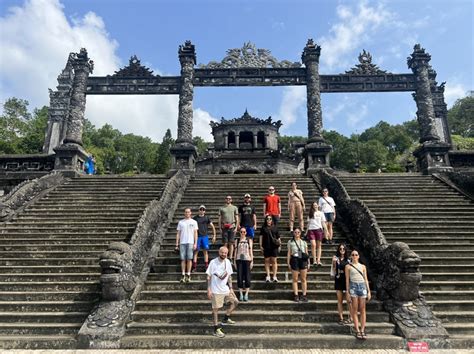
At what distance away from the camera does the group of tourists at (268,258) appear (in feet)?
16.6

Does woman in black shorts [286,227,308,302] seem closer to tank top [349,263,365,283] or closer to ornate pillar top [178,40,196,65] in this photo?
tank top [349,263,365,283]

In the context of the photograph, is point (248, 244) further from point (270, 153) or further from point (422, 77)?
point (270, 153)

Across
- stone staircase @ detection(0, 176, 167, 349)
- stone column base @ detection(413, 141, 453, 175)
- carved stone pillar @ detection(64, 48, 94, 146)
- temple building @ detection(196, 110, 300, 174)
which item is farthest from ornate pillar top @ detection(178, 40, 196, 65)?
stone column base @ detection(413, 141, 453, 175)

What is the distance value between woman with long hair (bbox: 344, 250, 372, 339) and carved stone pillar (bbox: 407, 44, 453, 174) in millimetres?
10414

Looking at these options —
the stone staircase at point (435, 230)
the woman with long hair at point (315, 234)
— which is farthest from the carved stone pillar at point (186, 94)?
the woman with long hair at point (315, 234)

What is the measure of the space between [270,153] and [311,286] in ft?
69.4

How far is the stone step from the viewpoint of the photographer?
5203mm

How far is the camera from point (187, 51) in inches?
699

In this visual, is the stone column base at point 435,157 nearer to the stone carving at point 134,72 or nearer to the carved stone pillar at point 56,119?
the stone carving at point 134,72

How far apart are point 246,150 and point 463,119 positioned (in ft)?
145

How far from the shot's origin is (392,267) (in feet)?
19.0

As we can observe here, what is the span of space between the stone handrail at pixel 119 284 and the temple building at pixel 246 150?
19222 mm

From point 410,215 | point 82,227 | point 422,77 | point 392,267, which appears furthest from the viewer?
point 422,77

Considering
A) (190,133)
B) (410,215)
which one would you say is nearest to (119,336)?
(410,215)
